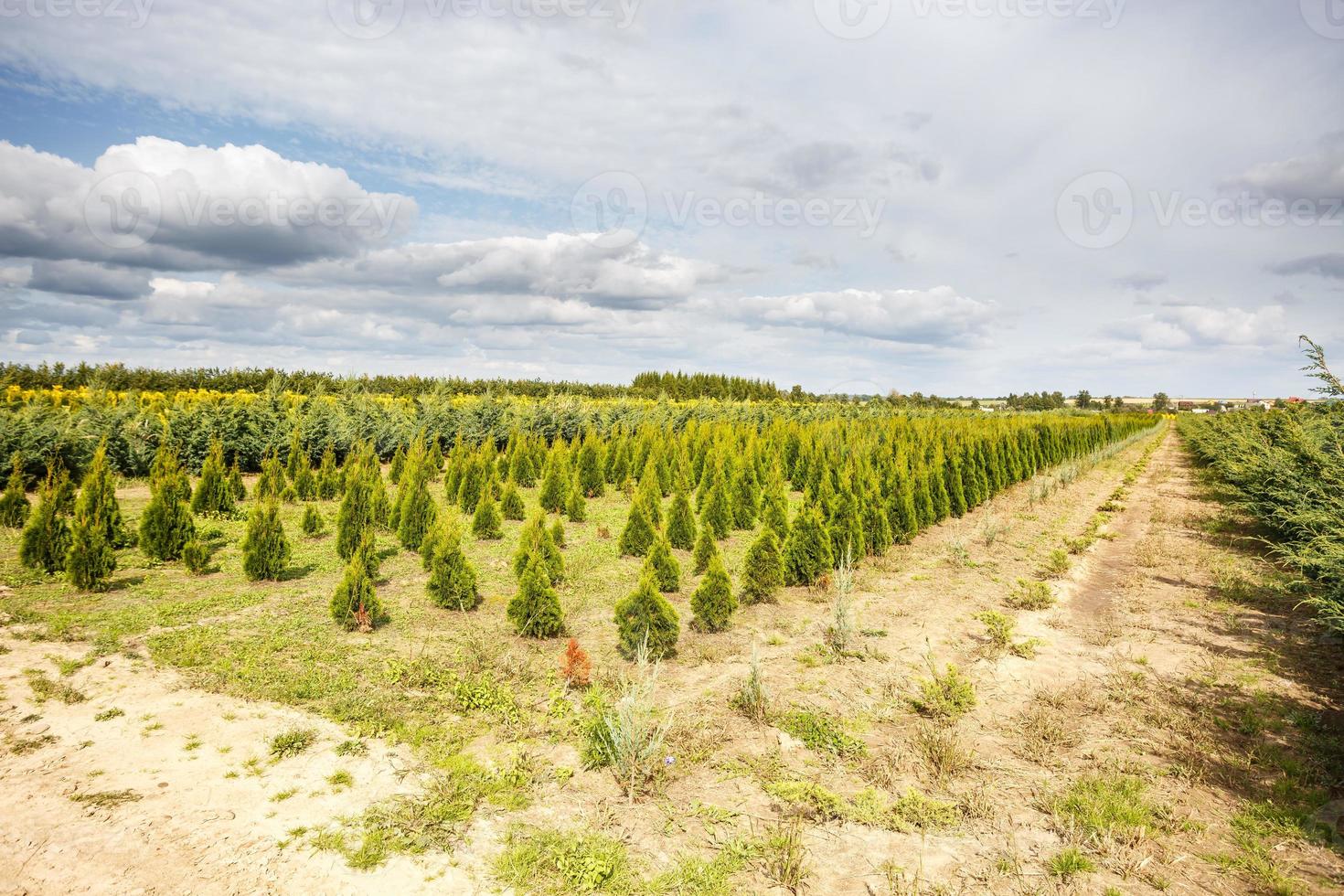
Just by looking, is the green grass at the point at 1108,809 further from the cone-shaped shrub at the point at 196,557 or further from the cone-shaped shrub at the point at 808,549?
the cone-shaped shrub at the point at 196,557

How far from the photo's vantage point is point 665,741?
4965 millimetres

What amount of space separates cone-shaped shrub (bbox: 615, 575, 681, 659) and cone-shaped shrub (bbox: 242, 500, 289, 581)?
5.43m

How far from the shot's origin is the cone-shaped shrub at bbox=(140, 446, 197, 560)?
9055 mm

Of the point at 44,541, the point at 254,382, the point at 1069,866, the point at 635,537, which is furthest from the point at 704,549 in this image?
the point at 254,382

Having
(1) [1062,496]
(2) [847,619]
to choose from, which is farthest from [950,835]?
(1) [1062,496]

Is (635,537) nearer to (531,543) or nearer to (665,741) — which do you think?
(531,543)

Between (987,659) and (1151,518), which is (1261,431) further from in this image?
(987,659)

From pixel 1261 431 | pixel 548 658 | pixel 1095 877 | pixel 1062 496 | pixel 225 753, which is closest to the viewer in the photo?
pixel 1095 877

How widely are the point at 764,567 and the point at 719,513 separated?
4252 mm

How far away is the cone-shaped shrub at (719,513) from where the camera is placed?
12.7m

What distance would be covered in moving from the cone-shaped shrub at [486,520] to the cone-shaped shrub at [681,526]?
11.3 ft

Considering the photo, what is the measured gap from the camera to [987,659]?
6.79 m

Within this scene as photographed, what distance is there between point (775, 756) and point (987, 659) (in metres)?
3.47

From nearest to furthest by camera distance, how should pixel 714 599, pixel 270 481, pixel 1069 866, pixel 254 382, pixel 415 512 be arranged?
1. pixel 1069 866
2. pixel 714 599
3. pixel 415 512
4. pixel 270 481
5. pixel 254 382
